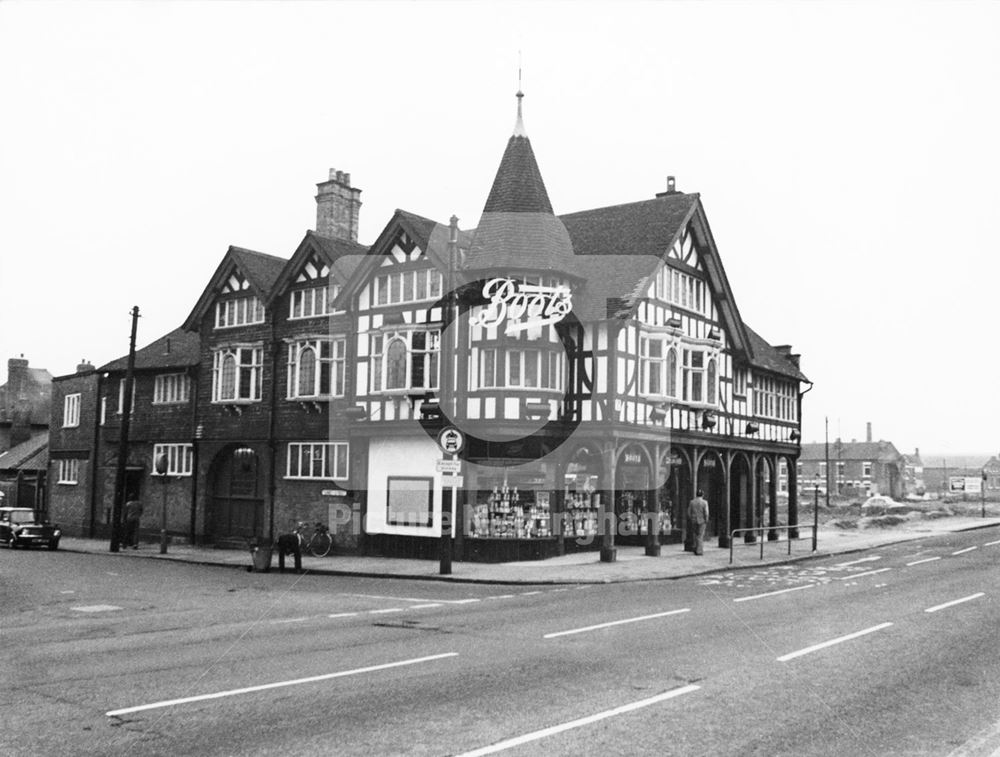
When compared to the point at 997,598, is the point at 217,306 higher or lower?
higher

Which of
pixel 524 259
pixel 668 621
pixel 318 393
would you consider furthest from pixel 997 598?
pixel 318 393

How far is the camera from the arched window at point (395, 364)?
97.9ft

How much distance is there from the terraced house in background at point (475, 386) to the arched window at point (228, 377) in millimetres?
66

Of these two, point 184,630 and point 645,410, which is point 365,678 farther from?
point 645,410

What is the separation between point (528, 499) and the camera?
92.1ft

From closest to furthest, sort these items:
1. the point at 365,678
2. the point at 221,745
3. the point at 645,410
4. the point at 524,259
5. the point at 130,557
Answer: the point at 221,745, the point at 365,678, the point at 524,259, the point at 645,410, the point at 130,557

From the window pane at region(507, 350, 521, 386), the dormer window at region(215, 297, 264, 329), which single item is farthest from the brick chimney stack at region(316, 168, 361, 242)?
the window pane at region(507, 350, 521, 386)

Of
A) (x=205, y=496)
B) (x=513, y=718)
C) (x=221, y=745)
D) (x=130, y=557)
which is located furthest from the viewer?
(x=205, y=496)

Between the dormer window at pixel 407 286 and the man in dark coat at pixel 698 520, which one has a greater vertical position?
the dormer window at pixel 407 286

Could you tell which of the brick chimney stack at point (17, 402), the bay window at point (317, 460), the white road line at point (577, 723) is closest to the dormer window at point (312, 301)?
the bay window at point (317, 460)

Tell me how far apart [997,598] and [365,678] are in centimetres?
1363

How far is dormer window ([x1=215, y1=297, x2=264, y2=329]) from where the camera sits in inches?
1368

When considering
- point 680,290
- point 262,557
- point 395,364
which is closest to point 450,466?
point 262,557

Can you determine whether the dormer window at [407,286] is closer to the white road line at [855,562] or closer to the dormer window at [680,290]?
the dormer window at [680,290]
